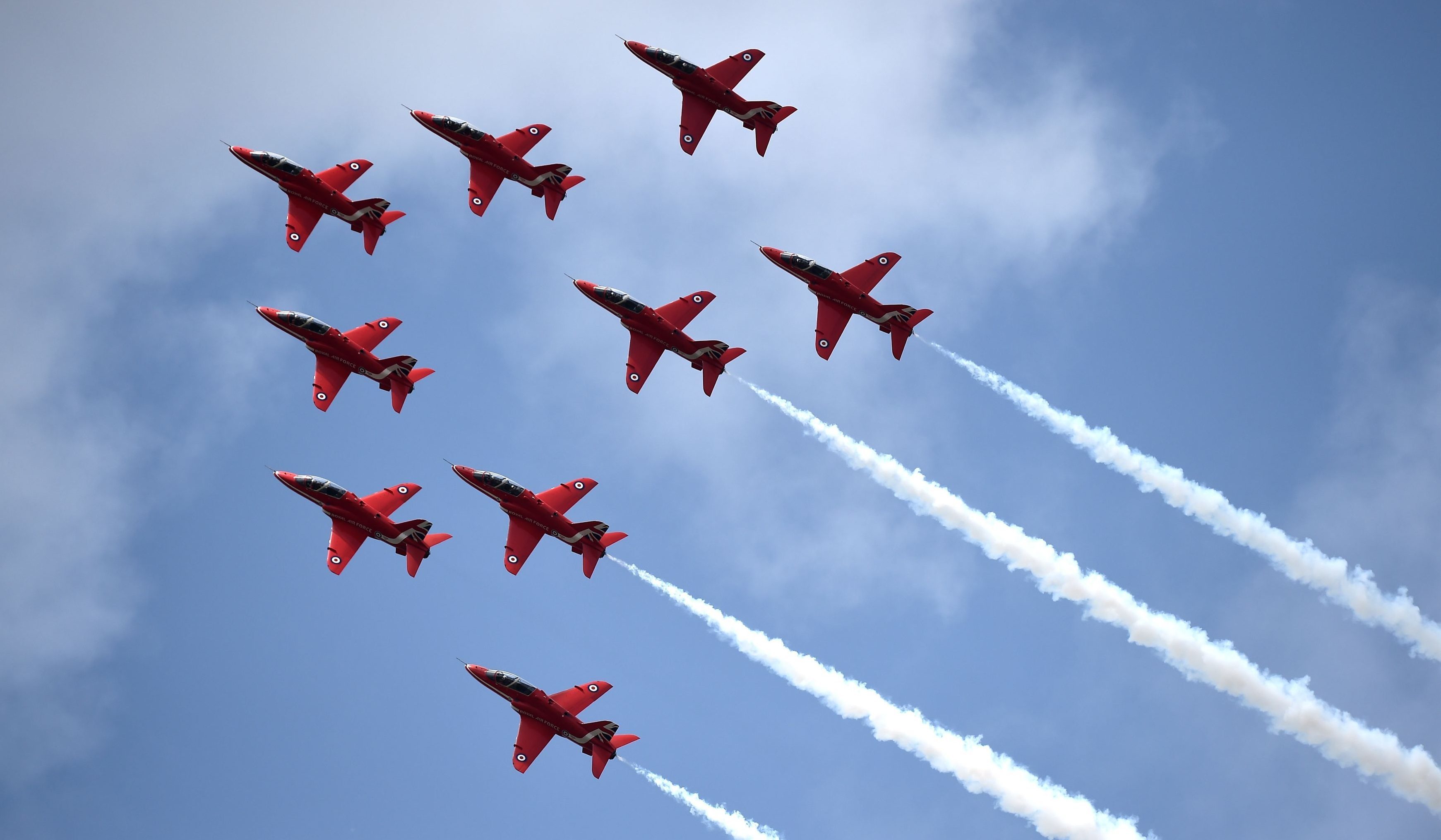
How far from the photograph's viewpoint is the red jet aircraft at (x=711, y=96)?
93.8 meters

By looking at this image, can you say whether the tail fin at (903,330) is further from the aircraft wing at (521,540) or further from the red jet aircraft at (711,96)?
the aircraft wing at (521,540)

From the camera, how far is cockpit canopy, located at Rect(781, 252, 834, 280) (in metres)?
93.5

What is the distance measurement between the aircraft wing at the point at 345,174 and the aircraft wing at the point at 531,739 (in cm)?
2670

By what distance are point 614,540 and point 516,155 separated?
62.1 feet

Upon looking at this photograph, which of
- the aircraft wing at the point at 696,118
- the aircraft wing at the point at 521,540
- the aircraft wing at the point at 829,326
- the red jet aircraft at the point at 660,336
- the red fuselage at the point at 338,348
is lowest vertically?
the aircraft wing at the point at 521,540

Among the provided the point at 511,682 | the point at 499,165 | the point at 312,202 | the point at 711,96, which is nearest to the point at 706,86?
the point at 711,96

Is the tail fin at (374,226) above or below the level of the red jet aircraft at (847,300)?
below

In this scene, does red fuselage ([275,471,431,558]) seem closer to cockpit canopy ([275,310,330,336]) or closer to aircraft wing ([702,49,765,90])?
cockpit canopy ([275,310,330,336])

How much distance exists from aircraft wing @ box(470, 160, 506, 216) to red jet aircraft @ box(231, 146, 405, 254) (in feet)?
12.2

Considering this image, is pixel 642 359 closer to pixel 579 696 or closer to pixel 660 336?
pixel 660 336

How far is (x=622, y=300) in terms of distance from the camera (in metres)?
92.8

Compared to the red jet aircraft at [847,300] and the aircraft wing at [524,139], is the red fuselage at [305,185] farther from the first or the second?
the red jet aircraft at [847,300]

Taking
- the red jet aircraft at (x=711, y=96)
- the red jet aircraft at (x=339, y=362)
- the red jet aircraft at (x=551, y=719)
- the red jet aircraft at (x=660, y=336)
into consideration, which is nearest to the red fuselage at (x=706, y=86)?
the red jet aircraft at (x=711, y=96)

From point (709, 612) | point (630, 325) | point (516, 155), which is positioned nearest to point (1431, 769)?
point (709, 612)
